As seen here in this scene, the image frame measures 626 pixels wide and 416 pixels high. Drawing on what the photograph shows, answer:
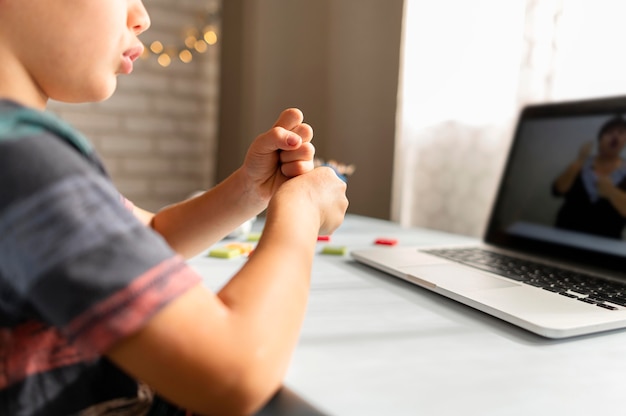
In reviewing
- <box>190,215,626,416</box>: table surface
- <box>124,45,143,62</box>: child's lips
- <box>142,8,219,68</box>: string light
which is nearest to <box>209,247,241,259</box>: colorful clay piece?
<box>190,215,626,416</box>: table surface

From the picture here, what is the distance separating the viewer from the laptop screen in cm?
79

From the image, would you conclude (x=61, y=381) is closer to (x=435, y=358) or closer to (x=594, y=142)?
(x=435, y=358)

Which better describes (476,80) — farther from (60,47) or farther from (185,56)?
(185,56)

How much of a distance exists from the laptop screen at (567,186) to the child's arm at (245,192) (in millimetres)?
481

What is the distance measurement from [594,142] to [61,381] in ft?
2.59

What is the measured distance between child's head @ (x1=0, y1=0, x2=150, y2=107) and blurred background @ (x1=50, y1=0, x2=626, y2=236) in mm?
809

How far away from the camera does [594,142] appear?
83 centimetres

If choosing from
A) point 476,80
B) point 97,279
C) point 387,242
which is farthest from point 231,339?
point 476,80

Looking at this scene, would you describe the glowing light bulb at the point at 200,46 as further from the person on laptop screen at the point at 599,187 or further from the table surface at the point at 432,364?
the table surface at the point at 432,364

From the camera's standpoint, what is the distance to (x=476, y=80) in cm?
117

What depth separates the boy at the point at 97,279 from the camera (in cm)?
30

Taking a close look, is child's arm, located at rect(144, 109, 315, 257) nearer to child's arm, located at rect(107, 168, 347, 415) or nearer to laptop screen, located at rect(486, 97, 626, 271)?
child's arm, located at rect(107, 168, 347, 415)

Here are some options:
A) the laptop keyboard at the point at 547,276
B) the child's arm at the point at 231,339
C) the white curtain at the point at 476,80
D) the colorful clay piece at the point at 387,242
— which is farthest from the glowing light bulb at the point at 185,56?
the child's arm at the point at 231,339

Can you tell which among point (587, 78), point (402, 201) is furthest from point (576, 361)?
point (402, 201)
